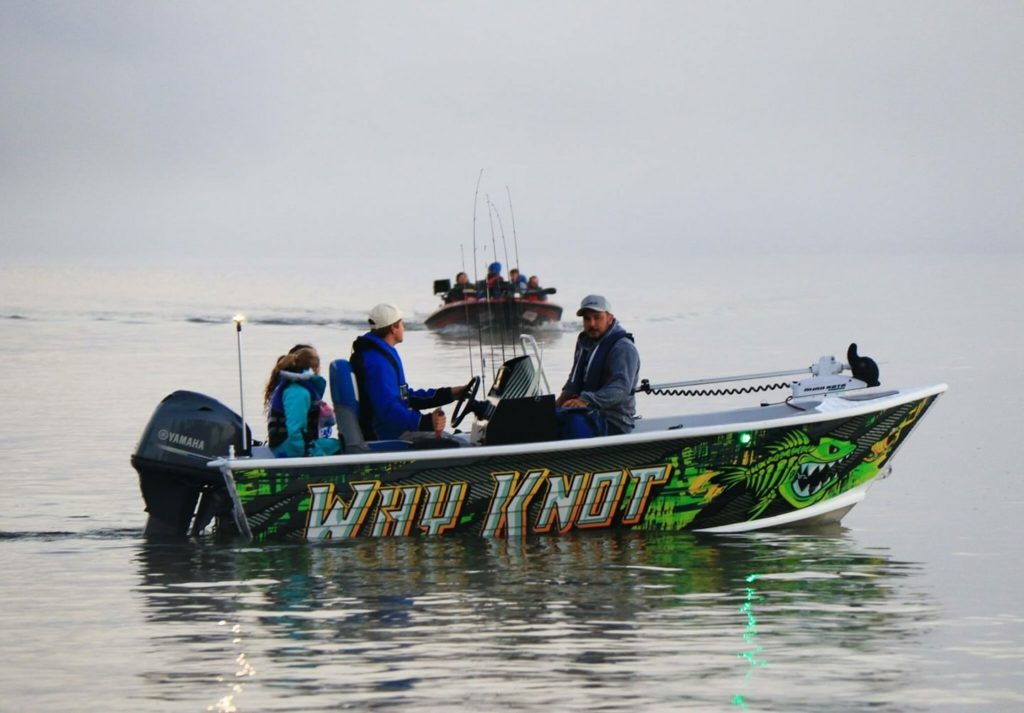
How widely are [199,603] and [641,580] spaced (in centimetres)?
245

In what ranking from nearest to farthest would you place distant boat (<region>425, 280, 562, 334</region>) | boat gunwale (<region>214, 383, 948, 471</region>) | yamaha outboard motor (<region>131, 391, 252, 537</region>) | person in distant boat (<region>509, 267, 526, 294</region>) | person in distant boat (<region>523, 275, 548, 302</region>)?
1. boat gunwale (<region>214, 383, 948, 471</region>)
2. yamaha outboard motor (<region>131, 391, 252, 537</region>)
3. distant boat (<region>425, 280, 562, 334</region>)
4. person in distant boat (<region>509, 267, 526, 294</region>)
5. person in distant boat (<region>523, 275, 548, 302</region>)

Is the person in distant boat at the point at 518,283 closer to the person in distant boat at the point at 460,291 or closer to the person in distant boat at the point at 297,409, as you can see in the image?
the person in distant boat at the point at 460,291

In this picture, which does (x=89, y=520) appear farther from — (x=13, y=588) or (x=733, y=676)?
(x=733, y=676)

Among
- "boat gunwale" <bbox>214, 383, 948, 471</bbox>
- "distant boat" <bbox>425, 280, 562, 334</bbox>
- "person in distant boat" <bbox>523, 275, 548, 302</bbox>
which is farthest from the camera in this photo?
"person in distant boat" <bbox>523, 275, 548, 302</bbox>

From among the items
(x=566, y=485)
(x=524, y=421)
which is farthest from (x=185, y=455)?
(x=566, y=485)

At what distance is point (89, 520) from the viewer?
44.0ft

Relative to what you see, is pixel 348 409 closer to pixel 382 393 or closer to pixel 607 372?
pixel 382 393

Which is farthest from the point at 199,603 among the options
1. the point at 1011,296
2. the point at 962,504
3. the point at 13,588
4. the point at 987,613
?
the point at 1011,296

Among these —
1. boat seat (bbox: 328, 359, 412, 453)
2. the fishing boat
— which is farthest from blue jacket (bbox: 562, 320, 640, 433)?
boat seat (bbox: 328, 359, 412, 453)

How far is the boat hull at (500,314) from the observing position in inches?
1425

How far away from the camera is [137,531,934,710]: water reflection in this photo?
8234 mm

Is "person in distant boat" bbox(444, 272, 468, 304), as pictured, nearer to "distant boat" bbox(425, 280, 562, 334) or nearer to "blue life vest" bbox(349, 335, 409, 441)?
"distant boat" bbox(425, 280, 562, 334)

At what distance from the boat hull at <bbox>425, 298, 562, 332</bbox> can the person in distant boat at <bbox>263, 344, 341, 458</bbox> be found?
2385 cm

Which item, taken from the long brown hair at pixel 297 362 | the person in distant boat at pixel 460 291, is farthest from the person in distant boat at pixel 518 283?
the long brown hair at pixel 297 362
